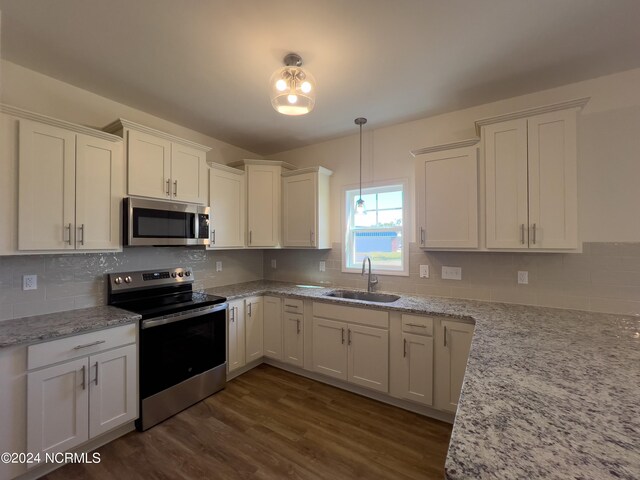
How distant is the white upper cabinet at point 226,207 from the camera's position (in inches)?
121

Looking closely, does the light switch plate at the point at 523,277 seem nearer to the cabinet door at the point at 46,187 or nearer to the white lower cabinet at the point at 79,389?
the white lower cabinet at the point at 79,389

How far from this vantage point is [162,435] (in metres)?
Result: 2.12

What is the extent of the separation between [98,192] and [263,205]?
65.3 inches

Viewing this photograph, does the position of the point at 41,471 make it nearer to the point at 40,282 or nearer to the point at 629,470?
the point at 40,282

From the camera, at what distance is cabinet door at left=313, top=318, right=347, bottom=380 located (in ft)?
8.98

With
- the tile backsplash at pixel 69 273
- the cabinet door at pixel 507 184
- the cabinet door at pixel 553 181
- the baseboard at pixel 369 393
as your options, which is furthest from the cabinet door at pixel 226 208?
the cabinet door at pixel 553 181

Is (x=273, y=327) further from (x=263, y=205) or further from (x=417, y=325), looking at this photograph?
(x=417, y=325)

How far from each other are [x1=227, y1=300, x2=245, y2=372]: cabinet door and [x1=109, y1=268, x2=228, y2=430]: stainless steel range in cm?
11

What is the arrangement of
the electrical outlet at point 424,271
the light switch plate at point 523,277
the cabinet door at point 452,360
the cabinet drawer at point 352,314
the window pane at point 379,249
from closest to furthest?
the cabinet door at point 452,360 → the light switch plate at point 523,277 → the cabinet drawer at point 352,314 → the electrical outlet at point 424,271 → the window pane at point 379,249

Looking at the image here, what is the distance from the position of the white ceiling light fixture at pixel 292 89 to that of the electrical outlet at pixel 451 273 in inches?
77.3

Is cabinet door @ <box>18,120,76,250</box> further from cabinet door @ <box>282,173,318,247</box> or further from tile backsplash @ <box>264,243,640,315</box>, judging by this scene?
tile backsplash @ <box>264,243,640,315</box>

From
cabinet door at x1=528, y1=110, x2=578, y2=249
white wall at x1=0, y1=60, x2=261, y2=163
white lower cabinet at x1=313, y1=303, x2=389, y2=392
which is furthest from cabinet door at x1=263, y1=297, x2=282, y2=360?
cabinet door at x1=528, y1=110, x2=578, y2=249

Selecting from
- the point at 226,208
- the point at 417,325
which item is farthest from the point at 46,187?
the point at 417,325

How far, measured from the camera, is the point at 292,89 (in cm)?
182
